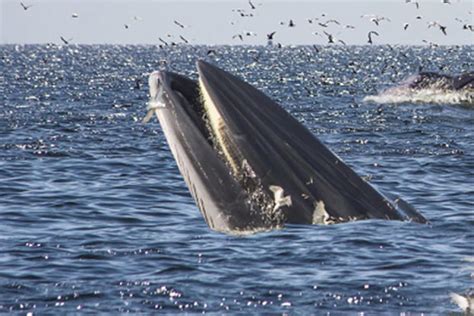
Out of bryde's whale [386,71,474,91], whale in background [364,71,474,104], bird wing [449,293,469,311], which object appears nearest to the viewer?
bird wing [449,293,469,311]

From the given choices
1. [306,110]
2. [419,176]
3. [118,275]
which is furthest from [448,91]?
[118,275]

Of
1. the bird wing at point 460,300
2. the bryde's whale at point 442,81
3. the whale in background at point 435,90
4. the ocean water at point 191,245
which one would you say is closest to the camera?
the bird wing at point 460,300

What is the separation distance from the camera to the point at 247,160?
602 inches

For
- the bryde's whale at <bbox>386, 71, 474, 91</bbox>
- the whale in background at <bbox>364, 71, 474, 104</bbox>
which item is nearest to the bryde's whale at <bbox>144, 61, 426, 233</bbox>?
the whale in background at <bbox>364, 71, 474, 104</bbox>

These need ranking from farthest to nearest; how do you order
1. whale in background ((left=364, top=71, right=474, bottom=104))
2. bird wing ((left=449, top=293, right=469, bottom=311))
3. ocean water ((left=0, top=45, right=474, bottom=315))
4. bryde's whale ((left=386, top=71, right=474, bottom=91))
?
bryde's whale ((left=386, top=71, right=474, bottom=91))
whale in background ((left=364, top=71, right=474, bottom=104))
ocean water ((left=0, top=45, right=474, bottom=315))
bird wing ((left=449, top=293, right=469, bottom=311))

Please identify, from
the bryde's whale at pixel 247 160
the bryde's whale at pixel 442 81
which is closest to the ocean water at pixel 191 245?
the bryde's whale at pixel 247 160

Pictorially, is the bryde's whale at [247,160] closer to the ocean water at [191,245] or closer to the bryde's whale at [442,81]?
the ocean water at [191,245]

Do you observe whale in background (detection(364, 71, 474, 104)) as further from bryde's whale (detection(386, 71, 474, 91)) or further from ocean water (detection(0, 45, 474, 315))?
ocean water (detection(0, 45, 474, 315))

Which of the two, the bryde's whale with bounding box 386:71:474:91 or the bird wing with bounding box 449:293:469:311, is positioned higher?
the bird wing with bounding box 449:293:469:311

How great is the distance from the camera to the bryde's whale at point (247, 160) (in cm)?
1529

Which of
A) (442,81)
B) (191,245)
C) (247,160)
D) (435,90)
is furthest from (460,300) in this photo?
(442,81)

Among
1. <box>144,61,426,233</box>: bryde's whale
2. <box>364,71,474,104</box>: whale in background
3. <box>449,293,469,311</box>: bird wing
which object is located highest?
<box>144,61,426,233</box>: bryde's whale

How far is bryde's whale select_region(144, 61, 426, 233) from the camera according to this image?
1529 cm

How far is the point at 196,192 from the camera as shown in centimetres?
1532
